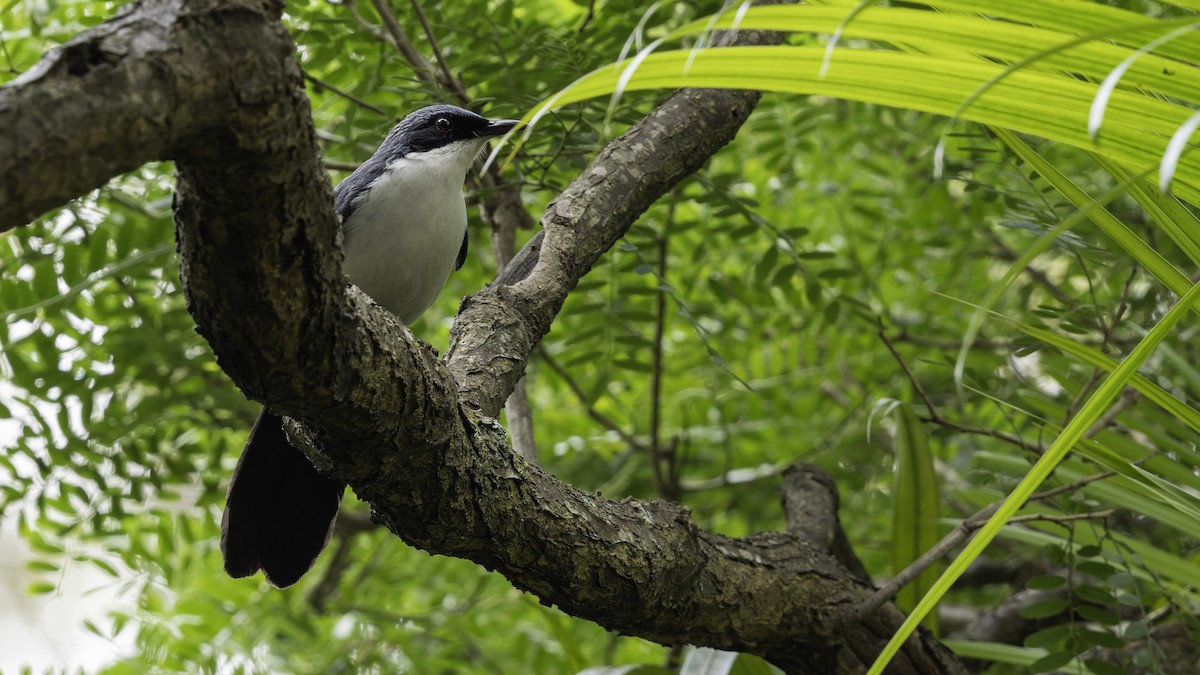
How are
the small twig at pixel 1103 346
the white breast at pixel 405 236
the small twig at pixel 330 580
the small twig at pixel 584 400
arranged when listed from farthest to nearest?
the small twig at pixel 330 580 → the small twig at pixel 584 400 → the white breast at pixel 405 236 → the small twig at pixel 1103 346

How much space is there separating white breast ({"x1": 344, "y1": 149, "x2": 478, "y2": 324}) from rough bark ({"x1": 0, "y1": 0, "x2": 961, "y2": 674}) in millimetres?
335

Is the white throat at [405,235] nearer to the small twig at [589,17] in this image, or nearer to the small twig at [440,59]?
the small twig at [440,59]

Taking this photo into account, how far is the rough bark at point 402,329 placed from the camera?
3.80 ft

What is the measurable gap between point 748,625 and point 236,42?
1.91m

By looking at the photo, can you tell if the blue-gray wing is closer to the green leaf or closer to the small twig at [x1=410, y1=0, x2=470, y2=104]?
the small twig at [x1=410, y1=0, x2=470, y2=104]

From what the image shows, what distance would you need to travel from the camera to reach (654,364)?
149 inches

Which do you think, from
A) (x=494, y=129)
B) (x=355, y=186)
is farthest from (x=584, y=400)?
(x=355, y=186)

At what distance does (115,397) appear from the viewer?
3.85m

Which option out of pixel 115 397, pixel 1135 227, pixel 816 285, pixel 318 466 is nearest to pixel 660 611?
pixel 318 466

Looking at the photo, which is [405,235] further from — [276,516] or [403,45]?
[276,516]

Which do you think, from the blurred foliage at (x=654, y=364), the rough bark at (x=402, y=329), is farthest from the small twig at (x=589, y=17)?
the rough bark at (x=402, y=329)

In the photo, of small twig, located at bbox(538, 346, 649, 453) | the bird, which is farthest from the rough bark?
small twig, located at bbox(538, 346, 649, 453)

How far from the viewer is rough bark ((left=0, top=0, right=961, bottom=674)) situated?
1.16 m

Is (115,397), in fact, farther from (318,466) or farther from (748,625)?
(748,625)
